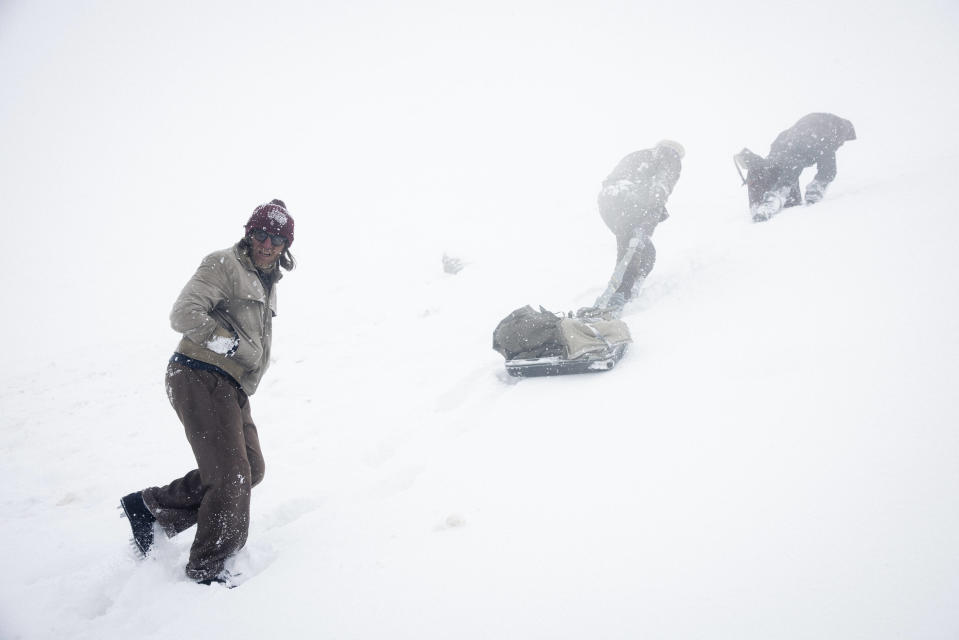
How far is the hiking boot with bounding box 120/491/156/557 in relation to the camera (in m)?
2.75

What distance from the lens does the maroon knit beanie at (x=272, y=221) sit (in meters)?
2.94

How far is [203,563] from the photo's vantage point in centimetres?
246

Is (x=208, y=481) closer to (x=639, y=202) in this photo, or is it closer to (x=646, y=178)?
(x=639, y=202)

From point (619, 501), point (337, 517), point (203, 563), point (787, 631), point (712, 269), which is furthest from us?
point (712, 269)

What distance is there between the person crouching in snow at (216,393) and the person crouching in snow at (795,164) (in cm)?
818

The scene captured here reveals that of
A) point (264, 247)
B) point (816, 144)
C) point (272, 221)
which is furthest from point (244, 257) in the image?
point (816, 144)

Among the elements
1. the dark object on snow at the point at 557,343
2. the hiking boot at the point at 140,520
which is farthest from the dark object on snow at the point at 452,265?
the hiking boot at the point at 140,520

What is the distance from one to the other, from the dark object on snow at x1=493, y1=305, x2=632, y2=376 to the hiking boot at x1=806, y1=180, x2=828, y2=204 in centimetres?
593

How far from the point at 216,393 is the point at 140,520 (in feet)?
3.26

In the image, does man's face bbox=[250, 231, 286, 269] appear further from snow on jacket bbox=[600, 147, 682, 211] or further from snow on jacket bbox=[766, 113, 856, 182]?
snow on jacket bbox=[766, 113, 856, 182]

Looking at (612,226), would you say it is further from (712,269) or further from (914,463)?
(914,463)

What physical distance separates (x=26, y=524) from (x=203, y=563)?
2806mm

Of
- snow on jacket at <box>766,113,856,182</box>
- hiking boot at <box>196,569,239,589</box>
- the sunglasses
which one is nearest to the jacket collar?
the sunglasses

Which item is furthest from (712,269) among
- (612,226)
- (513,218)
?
(513,218)
